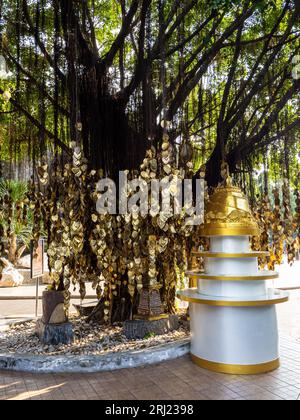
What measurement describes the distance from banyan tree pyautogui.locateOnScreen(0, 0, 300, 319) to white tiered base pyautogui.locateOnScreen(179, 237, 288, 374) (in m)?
0.90

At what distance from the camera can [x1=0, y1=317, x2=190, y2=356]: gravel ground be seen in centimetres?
439

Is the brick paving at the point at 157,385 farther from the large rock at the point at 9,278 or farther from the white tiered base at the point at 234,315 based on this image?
the large rock at the point at 9,278

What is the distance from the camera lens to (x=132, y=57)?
6.27 meters

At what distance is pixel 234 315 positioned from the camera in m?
3.81

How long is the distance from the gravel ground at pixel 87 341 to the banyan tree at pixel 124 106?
498 millimetres

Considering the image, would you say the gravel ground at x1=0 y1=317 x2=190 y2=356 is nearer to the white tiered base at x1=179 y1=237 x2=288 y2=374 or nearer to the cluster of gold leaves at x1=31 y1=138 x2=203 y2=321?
the cluster of gold leaves at x1=31 y1=138 x2=203 y2=321

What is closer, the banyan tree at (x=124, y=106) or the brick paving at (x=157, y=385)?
the brick paving at (x=157, y=385)

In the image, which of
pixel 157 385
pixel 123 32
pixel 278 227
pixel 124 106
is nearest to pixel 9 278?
pixel 124 106

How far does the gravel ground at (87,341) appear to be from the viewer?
14.4 feet

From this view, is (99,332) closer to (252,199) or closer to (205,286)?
(205,286)

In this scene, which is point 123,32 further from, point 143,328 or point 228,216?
point 143,328

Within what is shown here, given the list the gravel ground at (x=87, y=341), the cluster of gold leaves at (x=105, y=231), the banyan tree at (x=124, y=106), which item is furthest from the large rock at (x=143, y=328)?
the banyan tree at (x=124, y=106)
